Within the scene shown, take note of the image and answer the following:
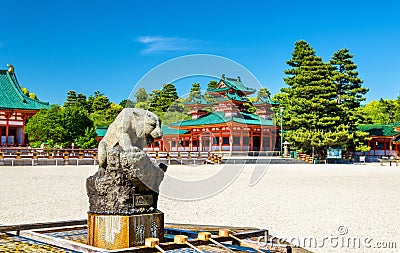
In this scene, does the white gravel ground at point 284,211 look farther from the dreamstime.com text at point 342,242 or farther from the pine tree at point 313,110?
the pine tree at point 313,110

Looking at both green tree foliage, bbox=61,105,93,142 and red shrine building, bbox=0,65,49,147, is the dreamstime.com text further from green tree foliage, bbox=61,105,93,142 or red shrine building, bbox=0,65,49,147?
red shrine building, bbox=0,65,49,147

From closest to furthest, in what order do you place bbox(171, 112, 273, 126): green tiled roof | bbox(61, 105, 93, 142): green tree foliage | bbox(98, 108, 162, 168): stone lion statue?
bbox(98, 108, 162, 168): stone lion statue, bbox(61, 105, 93, 142): green tree foliage, bbox(171, 112, 273, 126): green tiled roof

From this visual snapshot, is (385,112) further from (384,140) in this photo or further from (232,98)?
(232,98)

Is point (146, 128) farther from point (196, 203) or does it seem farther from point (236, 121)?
point (236, 121)

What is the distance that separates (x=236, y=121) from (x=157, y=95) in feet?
109

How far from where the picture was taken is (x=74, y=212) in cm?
791

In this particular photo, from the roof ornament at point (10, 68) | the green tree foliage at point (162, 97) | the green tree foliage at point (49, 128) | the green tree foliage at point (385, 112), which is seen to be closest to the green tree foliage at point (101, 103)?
the roof ornament at point (10, 68)

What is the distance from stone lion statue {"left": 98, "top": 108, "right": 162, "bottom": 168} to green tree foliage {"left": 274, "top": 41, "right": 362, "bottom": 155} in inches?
1219

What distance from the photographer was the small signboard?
114 ft

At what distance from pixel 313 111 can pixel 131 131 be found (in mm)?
32653

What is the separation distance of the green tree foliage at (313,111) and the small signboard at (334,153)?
394mm

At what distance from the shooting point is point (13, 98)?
121 feet

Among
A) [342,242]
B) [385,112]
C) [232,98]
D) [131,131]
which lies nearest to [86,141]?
[232,98]

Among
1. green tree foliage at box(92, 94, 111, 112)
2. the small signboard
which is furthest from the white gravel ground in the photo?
green tree foliage at box(92, 94, 111, 112)
